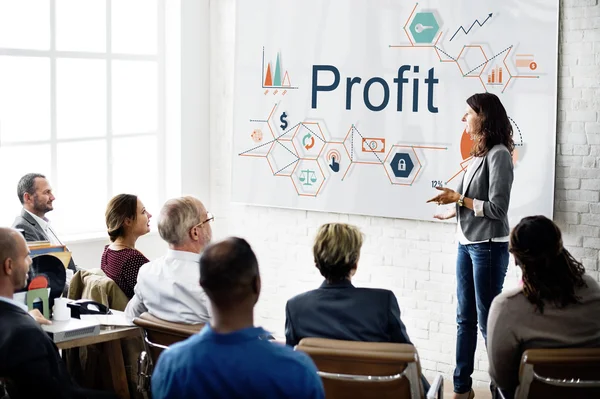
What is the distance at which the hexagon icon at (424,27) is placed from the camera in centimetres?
577

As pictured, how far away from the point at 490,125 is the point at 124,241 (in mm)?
2069

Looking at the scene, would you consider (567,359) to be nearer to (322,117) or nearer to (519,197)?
(519,197)

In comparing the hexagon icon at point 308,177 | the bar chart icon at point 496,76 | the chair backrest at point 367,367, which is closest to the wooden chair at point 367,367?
the chair backrest at point 367,367

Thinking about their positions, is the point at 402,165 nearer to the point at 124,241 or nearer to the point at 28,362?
the point at 124,241

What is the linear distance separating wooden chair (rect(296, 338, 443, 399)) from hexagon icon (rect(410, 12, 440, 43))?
10.3ft

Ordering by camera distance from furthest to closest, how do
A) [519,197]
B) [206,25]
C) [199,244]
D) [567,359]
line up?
1. [206,25]
2. [519,197]
3. [199,244]
4. [567,359]

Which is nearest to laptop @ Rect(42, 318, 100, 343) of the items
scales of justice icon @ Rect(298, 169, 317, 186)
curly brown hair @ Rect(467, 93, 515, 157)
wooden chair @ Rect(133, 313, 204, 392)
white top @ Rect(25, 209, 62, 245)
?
wooden chair @ Rect(133, 313, 204, 392)

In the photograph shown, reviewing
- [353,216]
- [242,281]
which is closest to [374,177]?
[353,216]

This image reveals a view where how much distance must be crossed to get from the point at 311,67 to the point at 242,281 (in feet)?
13.8

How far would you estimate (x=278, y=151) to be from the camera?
6582mm

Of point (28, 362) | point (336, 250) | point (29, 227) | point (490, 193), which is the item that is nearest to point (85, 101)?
point (29, 227)

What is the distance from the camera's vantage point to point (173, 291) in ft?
12.5

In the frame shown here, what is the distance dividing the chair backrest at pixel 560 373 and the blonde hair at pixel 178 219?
5.34ft

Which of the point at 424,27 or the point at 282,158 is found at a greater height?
the point at 424,27
